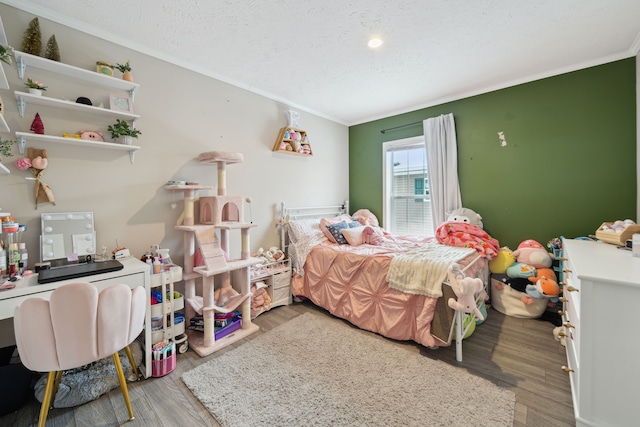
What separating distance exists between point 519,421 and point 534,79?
3169 mm

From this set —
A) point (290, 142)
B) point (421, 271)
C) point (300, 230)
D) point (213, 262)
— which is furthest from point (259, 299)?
point (290, 142)

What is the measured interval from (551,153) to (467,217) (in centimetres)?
103

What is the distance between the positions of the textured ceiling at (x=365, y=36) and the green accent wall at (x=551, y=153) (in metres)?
0.24

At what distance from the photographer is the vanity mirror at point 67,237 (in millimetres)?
1795

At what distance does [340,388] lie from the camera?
5.57 feet

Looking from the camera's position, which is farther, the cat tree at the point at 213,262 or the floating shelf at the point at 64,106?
the cat tree at the point at 213,262

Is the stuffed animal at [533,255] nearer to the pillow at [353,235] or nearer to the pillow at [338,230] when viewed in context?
the pillow at [353,235]

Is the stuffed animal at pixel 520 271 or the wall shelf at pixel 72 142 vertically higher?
the wall shelf at pixel 72 142

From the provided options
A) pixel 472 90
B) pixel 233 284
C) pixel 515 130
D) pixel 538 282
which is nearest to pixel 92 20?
pixel 233 284

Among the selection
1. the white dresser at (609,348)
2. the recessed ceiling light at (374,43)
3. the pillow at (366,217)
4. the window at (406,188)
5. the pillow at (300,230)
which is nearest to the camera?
the white dresser at (609,348)

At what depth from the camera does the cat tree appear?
216 centimetres

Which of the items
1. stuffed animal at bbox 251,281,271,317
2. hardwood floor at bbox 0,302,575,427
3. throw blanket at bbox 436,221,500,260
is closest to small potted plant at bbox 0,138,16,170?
hardwood floor at bbox 0,302,575,427

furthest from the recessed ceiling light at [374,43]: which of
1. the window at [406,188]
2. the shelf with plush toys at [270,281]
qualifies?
the shelf with plush toys at [270,281]

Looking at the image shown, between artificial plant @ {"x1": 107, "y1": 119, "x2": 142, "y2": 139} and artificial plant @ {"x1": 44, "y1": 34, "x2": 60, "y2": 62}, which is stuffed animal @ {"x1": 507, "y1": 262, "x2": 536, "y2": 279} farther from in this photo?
artificial plant @ {"x1": 44, "y1": 34, "x2": 60, "y2": 62}
